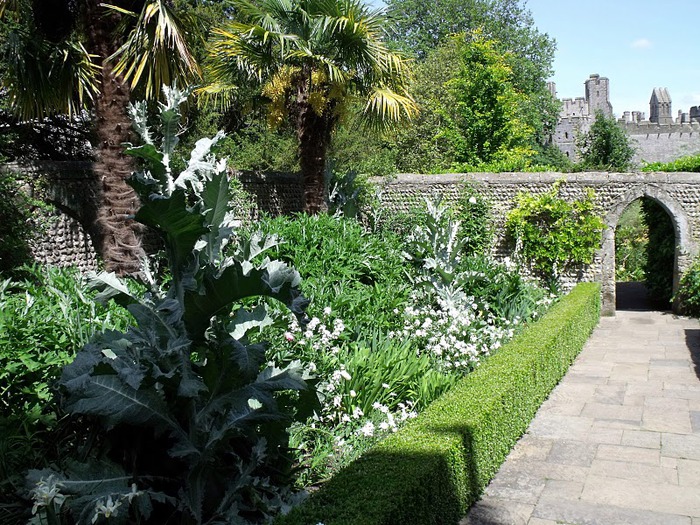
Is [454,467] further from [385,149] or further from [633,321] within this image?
[385,149]

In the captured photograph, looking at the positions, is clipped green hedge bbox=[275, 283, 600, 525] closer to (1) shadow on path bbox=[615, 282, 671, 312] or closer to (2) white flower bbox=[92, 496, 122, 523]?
(2) white flower bbox=[92, 496, 122, 523]

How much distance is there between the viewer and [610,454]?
498cm

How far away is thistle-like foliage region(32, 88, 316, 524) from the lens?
2982 mm

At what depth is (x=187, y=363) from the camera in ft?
10.2

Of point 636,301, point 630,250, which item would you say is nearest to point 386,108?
point 636,301

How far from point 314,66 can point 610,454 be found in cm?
751

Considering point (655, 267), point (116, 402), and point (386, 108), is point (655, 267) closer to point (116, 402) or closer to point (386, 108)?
point (386, 108)

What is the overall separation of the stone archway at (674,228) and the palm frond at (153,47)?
8238mm

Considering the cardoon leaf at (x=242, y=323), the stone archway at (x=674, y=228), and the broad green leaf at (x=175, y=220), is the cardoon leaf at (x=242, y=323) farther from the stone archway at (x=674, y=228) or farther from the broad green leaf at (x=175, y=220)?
the stone archway at (x=674, y=228)

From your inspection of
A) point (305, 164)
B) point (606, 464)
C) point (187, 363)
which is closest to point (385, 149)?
point (305, 164)

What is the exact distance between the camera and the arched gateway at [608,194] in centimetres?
1159

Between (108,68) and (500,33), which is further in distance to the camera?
(500,33)

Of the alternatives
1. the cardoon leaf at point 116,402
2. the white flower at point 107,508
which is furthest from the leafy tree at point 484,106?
the white flower at point 107,508

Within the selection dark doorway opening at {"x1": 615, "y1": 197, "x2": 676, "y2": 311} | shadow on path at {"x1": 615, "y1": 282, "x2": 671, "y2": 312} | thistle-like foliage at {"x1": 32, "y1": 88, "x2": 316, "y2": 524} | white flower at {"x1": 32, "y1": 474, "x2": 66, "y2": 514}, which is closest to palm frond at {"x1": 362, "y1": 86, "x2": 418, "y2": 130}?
dark doorway opening at {"x1": 615, "y1": 197, "x2": 676, "y2": 311}
